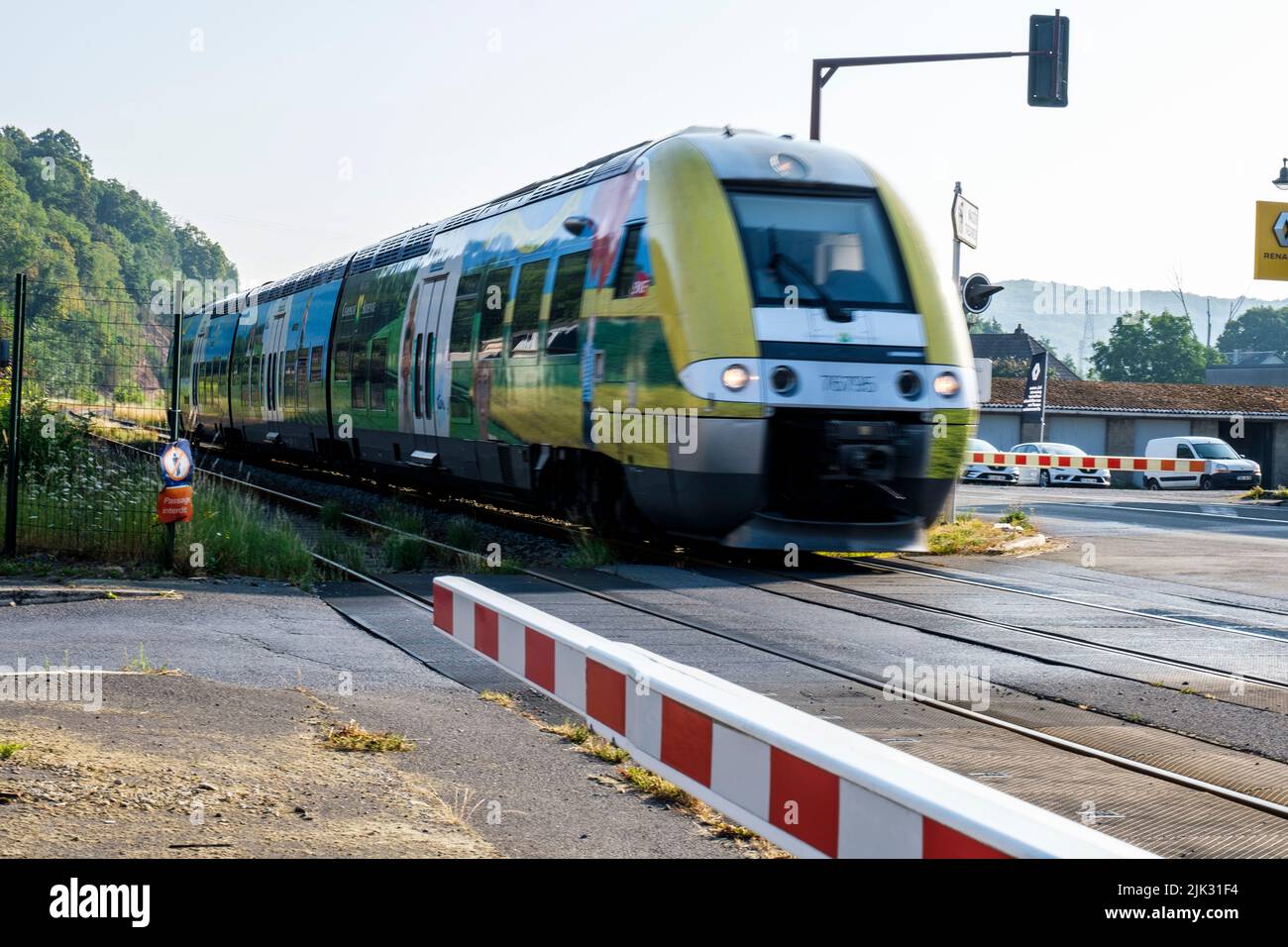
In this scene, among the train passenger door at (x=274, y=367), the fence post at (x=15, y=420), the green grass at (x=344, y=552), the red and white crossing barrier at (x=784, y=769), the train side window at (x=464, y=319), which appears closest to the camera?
the red and white crossing barrier at (x=784, y=769)

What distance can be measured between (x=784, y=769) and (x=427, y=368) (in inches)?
635

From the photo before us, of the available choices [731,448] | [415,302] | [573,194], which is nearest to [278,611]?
[731,448]

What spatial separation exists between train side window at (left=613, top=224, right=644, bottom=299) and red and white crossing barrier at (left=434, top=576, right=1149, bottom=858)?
912 cm

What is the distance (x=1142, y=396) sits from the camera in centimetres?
6103

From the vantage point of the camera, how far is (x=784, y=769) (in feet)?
10.0

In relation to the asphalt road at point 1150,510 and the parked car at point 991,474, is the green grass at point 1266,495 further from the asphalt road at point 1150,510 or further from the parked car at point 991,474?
the parked car at point 991,474

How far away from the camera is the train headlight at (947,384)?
1320 centimetres

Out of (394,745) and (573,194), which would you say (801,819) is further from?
(573,194)

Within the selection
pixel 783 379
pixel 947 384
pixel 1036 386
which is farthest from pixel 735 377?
pixel 1036 386

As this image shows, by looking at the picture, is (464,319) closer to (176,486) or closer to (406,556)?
(406,556)

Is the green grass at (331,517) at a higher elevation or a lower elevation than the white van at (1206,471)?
higher

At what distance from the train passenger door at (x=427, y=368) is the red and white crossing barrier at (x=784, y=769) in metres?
14.2

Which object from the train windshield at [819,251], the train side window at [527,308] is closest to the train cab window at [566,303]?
the train side window at [527,308]
